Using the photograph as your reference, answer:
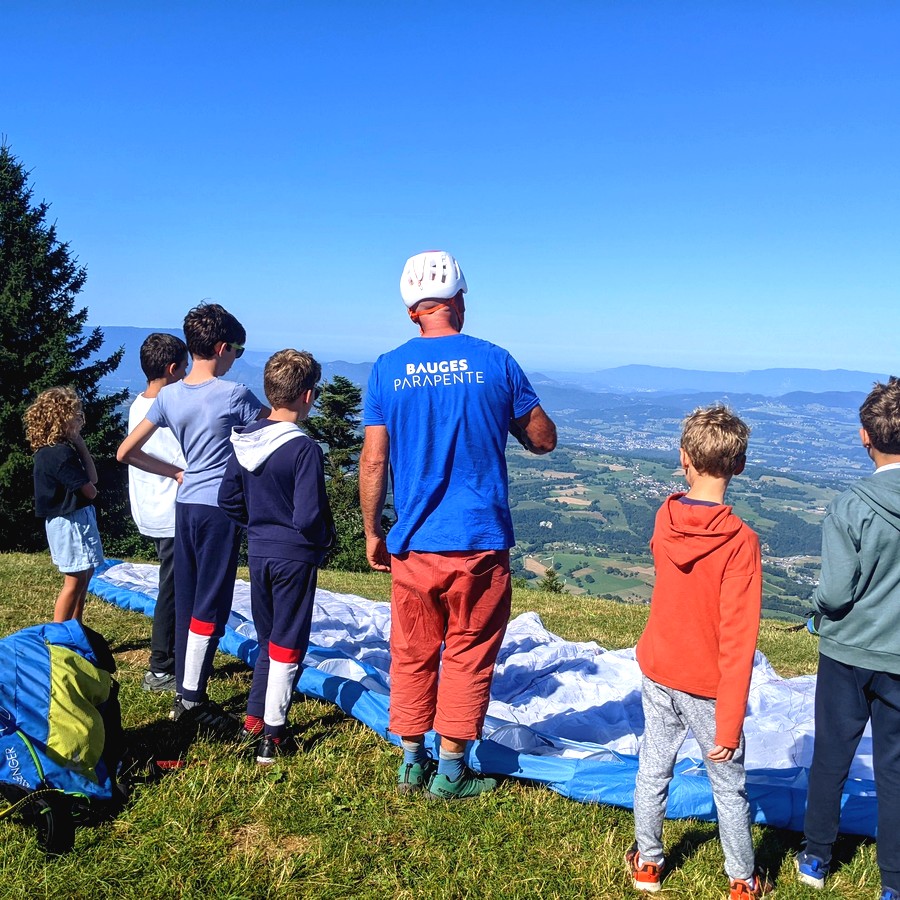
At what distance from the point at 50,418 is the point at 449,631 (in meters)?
3.27

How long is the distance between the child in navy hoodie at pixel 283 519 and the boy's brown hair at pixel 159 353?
146cm

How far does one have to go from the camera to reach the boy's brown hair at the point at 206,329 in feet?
14.0

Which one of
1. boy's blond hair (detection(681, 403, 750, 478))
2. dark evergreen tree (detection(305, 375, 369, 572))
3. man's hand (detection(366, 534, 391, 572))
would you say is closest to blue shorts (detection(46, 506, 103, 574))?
man's hand (detection(366, 534, 391, 572))

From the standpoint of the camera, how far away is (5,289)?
90.1ft

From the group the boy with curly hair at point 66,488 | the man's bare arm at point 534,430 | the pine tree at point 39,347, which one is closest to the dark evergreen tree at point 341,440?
the pine tree at point 39,347

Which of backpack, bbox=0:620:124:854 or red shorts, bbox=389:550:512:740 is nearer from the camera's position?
backpack, bbox=0:620:124:854

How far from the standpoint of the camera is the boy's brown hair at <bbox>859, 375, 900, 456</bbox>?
2.95 metres

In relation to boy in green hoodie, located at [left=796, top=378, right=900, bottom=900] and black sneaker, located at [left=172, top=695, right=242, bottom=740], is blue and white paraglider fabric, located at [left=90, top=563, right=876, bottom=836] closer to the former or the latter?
boy in green hoodie, located at [left=796, top=378, right=900, bottom=900]

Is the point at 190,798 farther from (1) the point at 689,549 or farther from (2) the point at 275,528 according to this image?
(1) the point at 689,549

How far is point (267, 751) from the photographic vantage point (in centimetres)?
379

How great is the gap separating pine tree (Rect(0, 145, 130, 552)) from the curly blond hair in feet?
76.5

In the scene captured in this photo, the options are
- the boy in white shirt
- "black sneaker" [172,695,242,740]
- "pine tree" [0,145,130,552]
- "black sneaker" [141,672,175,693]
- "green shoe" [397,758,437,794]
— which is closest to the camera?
"green shoe" [397,758,437,794]

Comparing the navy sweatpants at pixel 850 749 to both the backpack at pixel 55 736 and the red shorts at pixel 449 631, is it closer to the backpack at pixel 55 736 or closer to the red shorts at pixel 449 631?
the red shorts at pixel 449 631

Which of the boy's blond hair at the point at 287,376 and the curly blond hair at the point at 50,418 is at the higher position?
the boy's blond hair at the point at 287,376
